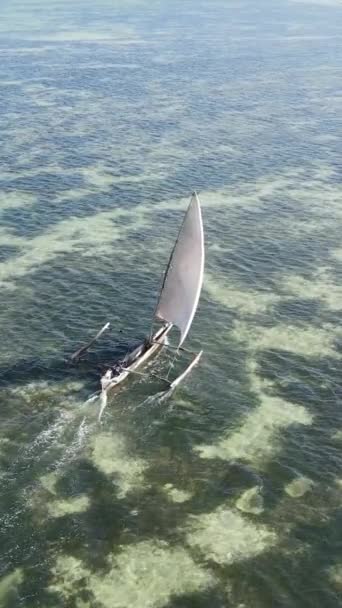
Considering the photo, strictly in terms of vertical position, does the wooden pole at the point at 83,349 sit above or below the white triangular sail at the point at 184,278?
below

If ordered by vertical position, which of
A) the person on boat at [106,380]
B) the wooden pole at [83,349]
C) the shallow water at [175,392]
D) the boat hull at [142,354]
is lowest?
the shallow water at [175,392]

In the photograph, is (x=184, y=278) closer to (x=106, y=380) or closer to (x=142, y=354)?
(x=142, y=354)

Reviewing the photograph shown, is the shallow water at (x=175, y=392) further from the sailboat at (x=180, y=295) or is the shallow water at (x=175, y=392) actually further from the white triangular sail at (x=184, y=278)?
the white triangular sail at (x=184, y=278)

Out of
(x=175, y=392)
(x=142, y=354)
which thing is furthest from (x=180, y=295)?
(x=175, y=392)

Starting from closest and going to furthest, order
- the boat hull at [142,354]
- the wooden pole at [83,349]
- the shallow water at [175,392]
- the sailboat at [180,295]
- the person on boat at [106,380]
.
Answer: the shallow water at [175,392], the person on boat at [106,380], the boat hull at [142,354], the sailboat at [180,295], the wooden pole at [83,349]

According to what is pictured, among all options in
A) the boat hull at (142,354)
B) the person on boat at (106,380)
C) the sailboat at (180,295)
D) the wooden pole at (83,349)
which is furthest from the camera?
the wooden pole at (83,349)

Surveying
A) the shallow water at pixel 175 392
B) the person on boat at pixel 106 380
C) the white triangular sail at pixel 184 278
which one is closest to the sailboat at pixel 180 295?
the white triangular sail at pixel 184 278

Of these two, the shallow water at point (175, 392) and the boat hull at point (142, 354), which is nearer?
the shallow water at point (175, 392)

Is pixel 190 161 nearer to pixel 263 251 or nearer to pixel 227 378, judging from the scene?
pixel 263 251
